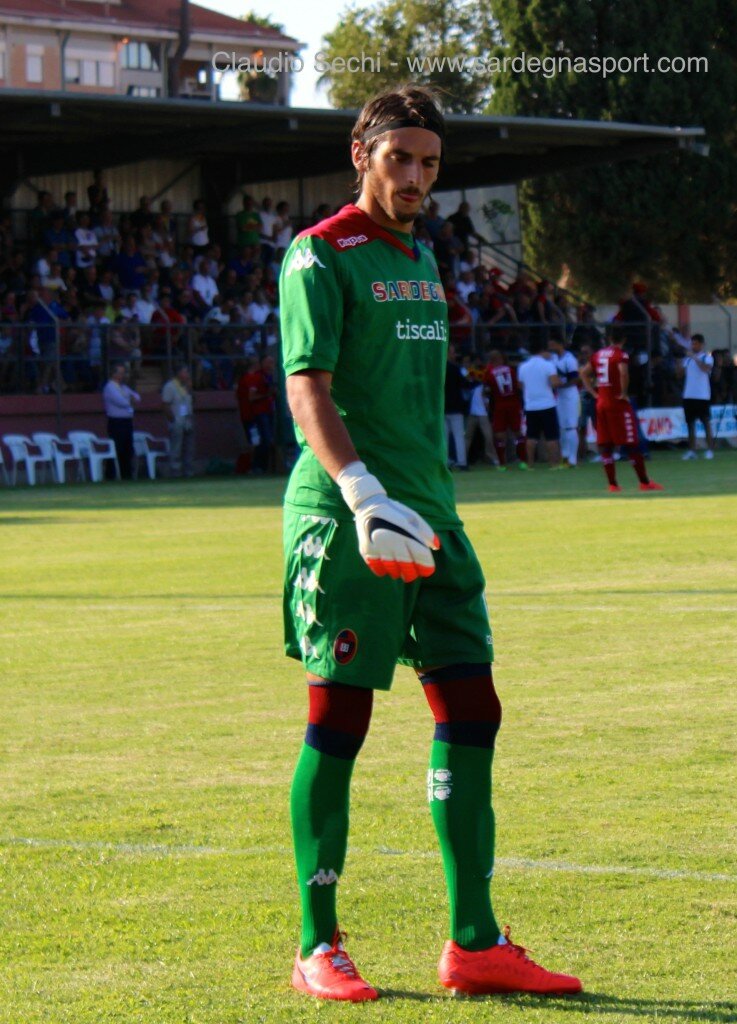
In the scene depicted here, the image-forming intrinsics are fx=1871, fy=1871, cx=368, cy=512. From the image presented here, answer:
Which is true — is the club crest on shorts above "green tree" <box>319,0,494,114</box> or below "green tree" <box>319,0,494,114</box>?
below

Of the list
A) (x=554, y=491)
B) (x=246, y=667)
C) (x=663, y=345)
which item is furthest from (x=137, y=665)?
(x=663, y=345)

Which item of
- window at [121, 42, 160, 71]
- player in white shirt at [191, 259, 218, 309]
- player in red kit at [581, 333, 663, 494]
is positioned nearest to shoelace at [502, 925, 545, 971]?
player in red kit at [581, 333, 663, 494]

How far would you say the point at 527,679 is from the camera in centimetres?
874

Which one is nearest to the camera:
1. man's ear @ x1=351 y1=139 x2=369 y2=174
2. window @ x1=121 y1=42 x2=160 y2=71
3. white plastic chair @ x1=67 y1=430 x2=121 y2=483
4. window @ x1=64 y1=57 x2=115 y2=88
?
man's ear @ x1=351 y1=139 x2=369 y2=174

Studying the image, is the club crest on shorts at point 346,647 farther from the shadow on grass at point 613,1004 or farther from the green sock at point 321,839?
the shadow on grass at point 613,1004

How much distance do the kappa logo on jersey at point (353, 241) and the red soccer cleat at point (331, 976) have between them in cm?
161

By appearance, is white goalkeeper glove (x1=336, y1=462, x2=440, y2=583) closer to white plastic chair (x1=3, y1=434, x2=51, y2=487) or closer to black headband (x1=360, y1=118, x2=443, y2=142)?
black headband (x1=360, y1=118, x2=443, y2=142)

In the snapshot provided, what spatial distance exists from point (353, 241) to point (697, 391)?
91.7 feet

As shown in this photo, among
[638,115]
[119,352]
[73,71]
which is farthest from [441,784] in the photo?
[73,71]

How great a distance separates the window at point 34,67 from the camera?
92.2 meters

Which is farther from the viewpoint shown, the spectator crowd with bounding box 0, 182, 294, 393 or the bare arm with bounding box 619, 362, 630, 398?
the spectator crowd with bounding box 0, 182, 294, 393

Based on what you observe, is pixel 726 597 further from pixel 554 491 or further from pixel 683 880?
pixel 554 491

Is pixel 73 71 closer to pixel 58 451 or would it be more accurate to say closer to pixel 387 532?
pixel 58 451

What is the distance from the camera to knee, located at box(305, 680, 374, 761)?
4.38 meters
